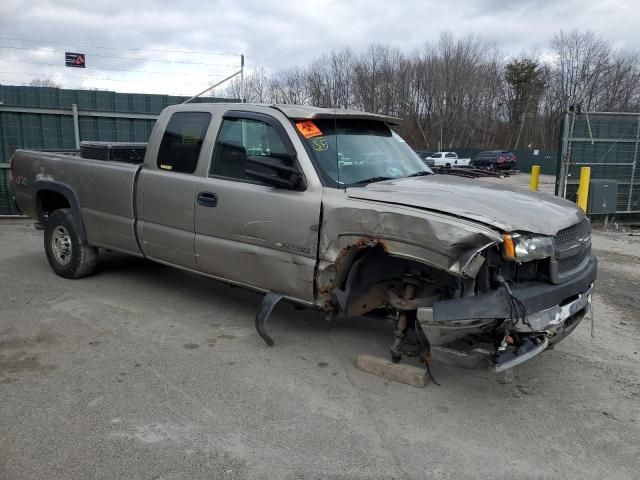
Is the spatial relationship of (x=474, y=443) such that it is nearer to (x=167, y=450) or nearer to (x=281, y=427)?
(x=281, y=427)

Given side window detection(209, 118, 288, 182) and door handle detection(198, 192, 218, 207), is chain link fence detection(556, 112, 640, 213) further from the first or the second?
door handle detection(198, 192, 218, 207)

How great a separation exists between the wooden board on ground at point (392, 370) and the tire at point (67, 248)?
364cm

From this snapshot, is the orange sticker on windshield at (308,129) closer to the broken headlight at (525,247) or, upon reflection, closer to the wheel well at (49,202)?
the broken headlight at (525,247)

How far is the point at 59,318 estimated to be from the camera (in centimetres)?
493

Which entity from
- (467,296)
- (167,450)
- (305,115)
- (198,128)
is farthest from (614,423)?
(198,128)

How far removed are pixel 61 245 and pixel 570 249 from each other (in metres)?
5.53

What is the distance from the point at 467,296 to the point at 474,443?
2.87 feet

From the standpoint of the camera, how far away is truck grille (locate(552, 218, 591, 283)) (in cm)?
343

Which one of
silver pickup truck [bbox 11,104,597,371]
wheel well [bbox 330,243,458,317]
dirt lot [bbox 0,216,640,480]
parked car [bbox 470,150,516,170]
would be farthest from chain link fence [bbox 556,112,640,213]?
parked car [bbox 470,150,516,170]

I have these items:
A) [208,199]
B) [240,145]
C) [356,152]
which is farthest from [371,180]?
[208,199]

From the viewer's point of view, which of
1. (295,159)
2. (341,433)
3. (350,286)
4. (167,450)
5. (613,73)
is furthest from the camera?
(613,73)

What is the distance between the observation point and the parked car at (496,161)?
42.2 metres

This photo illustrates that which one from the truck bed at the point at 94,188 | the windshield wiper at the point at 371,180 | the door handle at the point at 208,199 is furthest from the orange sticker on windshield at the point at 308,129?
the truck bed at the point at 94,188

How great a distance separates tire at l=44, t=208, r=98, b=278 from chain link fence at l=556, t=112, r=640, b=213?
897 cm
